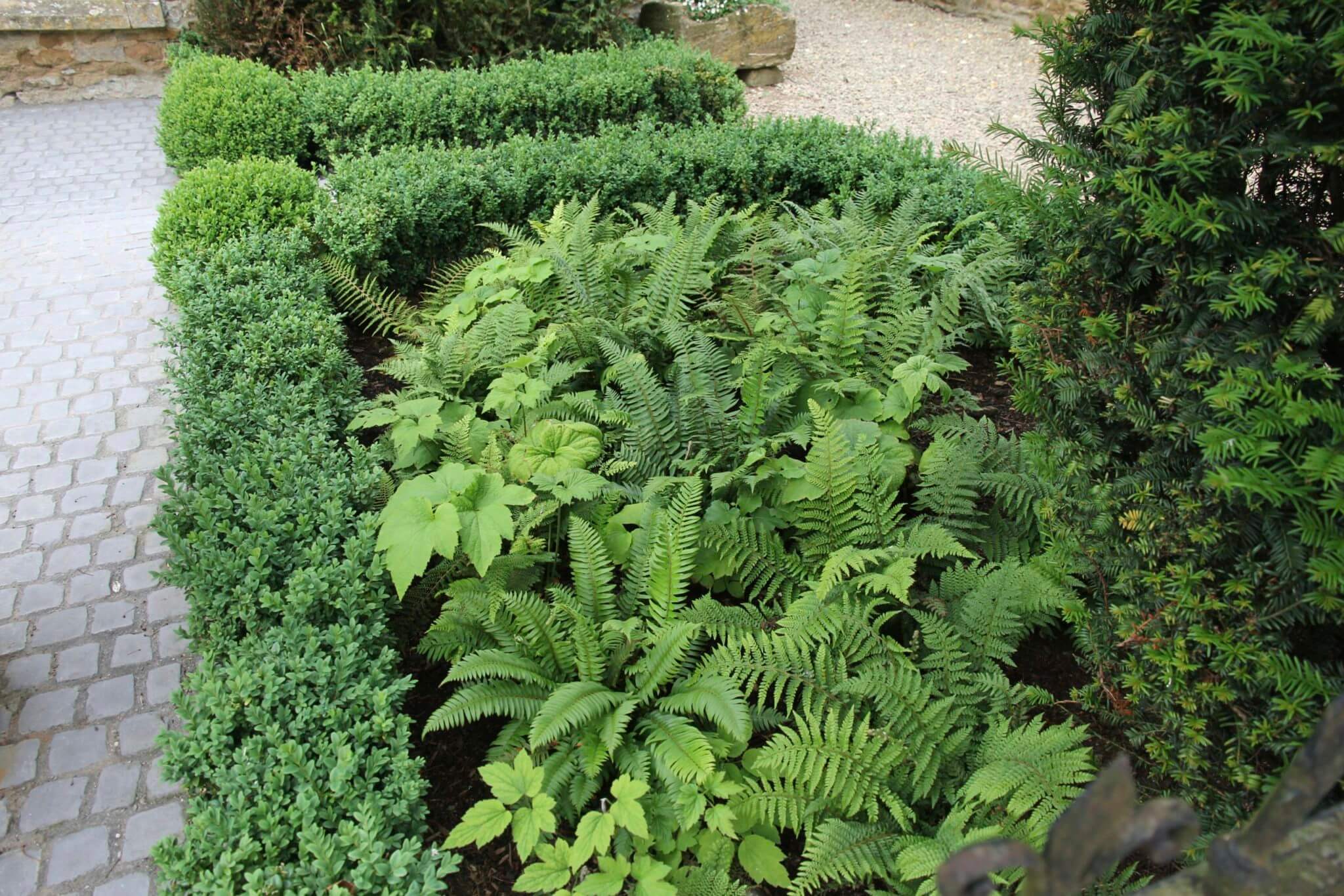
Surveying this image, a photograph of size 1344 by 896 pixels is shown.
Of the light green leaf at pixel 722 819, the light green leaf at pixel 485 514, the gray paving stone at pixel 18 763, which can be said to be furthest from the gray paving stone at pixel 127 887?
the light green leaf at pixel 722 819

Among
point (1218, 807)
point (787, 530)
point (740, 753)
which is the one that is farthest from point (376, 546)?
point (1218, 807)

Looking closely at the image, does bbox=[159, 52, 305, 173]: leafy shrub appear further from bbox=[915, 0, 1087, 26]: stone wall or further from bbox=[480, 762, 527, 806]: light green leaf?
bbox=[915, 0, 1087, 26]: stone wall

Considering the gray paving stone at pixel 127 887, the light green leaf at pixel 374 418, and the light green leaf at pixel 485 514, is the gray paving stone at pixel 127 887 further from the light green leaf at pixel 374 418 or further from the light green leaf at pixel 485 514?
the light green leaf at pixel 374 418

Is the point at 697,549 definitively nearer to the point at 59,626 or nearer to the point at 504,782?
the point at 504,782

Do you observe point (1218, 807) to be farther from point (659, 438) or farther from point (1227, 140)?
point (659, 438)

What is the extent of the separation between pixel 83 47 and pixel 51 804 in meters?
8.49

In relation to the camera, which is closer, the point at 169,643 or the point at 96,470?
the point at 169,643

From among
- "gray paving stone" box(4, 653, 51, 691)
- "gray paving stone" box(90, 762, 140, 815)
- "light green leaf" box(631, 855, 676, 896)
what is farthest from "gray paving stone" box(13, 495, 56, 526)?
"light green leaf" box(631, 855, 676, 896)

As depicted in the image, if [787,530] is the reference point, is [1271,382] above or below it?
above

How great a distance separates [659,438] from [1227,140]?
208 cm

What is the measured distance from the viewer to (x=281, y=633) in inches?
102

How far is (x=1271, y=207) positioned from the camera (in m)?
1.89

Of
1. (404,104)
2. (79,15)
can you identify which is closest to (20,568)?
(404,104)

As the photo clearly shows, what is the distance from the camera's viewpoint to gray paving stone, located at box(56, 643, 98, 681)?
3129 mm
